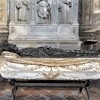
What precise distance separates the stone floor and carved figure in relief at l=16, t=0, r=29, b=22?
275 centimetres

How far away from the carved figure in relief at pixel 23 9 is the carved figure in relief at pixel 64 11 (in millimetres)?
852

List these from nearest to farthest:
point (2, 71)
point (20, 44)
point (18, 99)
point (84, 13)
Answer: point (2, 71), point (18, 99), point (20, 44), point (84, 13)

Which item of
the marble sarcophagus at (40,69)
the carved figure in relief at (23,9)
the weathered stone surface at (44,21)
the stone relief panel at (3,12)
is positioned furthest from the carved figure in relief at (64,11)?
the marble sarcophagus at (40,69)

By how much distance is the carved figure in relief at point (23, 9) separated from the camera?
808cm

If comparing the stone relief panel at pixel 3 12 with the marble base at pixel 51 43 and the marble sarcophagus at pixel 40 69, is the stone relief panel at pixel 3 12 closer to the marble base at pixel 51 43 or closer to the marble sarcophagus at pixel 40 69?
the marble base at pixel 51 43

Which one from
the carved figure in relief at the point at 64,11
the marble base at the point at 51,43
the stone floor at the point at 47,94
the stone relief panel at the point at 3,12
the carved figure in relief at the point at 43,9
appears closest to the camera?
the stone floor at the point at 47,94

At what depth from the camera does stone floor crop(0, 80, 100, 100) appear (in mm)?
5113

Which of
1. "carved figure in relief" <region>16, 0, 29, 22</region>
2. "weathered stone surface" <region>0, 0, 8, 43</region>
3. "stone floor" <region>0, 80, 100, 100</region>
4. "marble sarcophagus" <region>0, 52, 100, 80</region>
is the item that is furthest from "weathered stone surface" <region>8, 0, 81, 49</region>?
"marble sarcophagus" <region>0, 52, 100, 80</region>

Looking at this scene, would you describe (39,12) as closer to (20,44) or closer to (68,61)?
(20,44)

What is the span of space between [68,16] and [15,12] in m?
1.37

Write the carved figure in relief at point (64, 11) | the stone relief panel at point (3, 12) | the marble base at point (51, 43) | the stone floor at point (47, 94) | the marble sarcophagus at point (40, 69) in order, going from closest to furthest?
the marble sarcophagus at point (40, 69) < the stone floor at point (47, 94) < the marble base at point (51, 43) < the carved figure in relief at point (64, 11) < the stone relief panel at point (3, 12)

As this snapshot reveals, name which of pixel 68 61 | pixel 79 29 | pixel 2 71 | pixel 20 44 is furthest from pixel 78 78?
pixel 79 29

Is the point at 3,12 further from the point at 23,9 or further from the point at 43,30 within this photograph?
the point at 43,30

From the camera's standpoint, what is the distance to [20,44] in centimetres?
793
